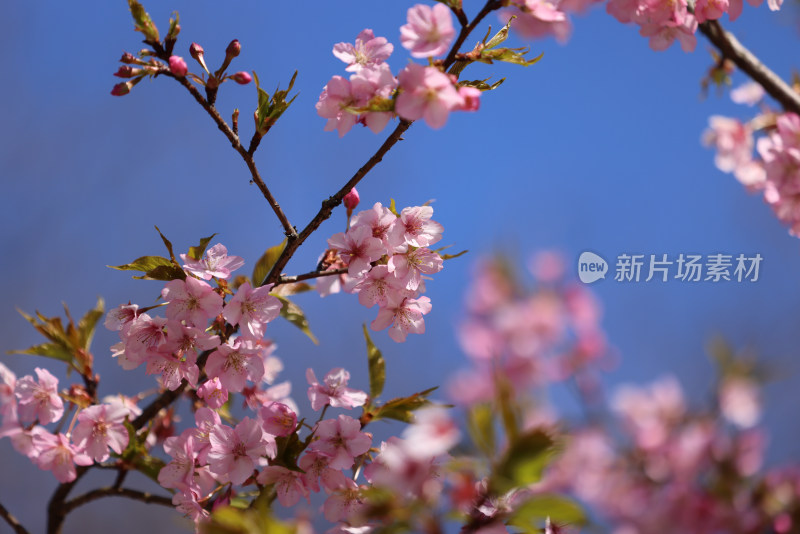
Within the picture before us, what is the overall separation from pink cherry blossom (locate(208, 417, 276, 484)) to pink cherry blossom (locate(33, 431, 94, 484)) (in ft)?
1.08

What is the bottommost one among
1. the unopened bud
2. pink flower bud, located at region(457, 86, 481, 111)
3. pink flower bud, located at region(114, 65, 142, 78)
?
the unopened bud

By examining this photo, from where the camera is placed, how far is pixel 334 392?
1132mm

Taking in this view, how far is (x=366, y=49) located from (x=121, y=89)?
40 cm

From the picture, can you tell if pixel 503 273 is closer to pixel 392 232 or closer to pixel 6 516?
pixel 392 232

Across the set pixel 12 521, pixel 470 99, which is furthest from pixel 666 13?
pixel 12 521

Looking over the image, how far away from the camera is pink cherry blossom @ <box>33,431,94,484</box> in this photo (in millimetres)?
1157

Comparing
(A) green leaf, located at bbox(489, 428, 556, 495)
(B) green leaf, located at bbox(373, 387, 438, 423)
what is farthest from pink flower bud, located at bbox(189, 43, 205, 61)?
(A) green leaf, located at bbox(489, 428, 556, 495)

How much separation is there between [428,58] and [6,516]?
1.15 metres

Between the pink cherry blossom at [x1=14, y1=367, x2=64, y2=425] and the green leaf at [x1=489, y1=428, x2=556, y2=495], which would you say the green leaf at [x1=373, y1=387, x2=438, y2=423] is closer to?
the green leaf at [x1=489, y1=428, x2=556, y2=495]

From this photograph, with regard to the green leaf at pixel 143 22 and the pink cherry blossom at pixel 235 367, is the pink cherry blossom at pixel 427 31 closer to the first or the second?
the green leaf at pixel 143 22

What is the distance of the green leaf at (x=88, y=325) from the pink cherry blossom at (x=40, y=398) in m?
0.09

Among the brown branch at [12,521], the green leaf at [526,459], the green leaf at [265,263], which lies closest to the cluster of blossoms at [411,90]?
the green leaf at [265,263]

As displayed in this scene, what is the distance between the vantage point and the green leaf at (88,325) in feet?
4.20

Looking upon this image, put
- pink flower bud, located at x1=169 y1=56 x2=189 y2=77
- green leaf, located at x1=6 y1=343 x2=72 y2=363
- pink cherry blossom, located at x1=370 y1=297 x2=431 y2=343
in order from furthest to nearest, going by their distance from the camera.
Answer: green leaf, located at x1=6 y1=343 x2=72 y2=363, pink cherry blossom, located at x1=370 y1=297 x2=431 y2=343, pink flower bud, located at x1=169 y1=56 x2=189 y2=77
